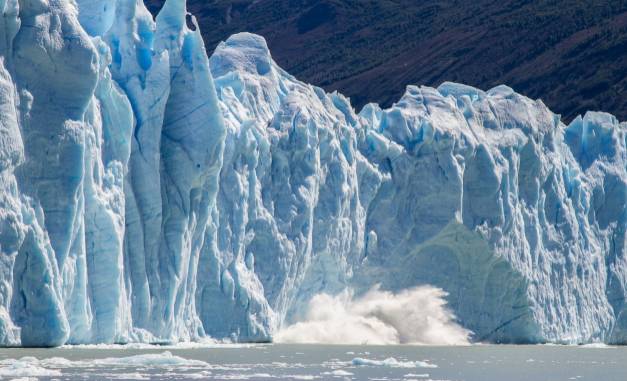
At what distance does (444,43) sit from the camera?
124 m

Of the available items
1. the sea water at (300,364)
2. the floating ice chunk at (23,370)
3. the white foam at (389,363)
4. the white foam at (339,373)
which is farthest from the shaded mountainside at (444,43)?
the floating ice chunk at (23,370)

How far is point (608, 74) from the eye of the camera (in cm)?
10688

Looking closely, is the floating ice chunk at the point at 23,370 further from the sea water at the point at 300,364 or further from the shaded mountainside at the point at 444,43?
the shaded mountainside at the point at 444,43

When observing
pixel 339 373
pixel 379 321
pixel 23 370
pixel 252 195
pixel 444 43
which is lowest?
pixel 23 370

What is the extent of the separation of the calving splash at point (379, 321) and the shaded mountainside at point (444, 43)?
60188mm

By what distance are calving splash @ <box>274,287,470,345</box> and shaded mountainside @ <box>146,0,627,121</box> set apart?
60.2 meters

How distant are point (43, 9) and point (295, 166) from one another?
11299 mm

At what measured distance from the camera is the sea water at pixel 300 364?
80.4ft

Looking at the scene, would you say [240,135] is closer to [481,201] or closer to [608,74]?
[481,201]

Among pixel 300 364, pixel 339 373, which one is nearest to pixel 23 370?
pixel 339 373

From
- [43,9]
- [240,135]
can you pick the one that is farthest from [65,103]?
[240,135]

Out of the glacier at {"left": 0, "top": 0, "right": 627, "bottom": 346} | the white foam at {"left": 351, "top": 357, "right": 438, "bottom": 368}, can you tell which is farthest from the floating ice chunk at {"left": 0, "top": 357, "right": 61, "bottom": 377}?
the white foam at {"left": 351, "top": 357, "right": 438, "bottom": 368}

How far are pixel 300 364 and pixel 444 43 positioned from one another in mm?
96786

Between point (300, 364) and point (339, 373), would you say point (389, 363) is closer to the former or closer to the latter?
point (300, 364)
